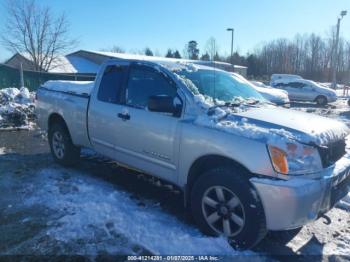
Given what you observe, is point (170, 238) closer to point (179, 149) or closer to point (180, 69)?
point (179, 149)

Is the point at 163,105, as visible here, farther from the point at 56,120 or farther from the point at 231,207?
the point at 56,120

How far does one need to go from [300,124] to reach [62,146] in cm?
416

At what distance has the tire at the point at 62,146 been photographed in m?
6.07

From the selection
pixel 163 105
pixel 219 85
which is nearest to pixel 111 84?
pixel 163 105

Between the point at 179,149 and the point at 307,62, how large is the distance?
8340 cm

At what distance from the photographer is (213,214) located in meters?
3.70

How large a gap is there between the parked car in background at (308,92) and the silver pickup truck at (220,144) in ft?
64.6

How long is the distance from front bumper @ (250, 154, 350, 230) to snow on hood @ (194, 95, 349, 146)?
1.21ft

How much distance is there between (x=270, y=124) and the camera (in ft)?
11.6

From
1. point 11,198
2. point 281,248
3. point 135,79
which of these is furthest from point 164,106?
point 11,198

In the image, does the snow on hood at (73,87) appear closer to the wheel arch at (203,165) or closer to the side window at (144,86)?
the side window at (144,86)

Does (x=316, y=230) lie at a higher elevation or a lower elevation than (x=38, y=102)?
lower

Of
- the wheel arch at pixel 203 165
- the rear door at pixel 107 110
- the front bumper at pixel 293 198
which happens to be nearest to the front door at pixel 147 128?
the rear door at pixel 107 110

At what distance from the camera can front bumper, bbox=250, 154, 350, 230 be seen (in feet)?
10.3
